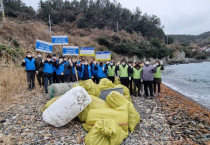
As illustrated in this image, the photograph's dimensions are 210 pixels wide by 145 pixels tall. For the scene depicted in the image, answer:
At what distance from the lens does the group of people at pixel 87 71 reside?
19.1ft

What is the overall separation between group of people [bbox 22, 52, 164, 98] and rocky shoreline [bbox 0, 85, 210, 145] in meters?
1.41

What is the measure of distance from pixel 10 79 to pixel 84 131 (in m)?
4.94

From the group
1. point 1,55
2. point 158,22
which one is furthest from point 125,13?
point 1,55

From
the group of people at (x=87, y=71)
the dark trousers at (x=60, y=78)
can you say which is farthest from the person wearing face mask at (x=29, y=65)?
the dark trousers at (x=60, y=78)

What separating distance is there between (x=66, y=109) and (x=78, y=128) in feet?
1.92

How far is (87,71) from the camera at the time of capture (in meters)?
6.95

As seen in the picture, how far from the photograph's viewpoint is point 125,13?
178ft

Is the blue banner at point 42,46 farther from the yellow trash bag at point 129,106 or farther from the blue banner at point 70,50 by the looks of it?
the yellow trash bag at point 129,106

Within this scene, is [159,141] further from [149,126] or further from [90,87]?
[90,87]

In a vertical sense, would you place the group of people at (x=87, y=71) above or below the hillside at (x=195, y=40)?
below

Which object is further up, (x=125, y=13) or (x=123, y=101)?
(x=125, y=13)

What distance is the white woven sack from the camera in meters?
2.97

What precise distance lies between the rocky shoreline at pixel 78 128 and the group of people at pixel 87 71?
1410mm

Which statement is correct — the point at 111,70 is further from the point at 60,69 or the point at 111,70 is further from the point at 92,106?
the point at 92,106
